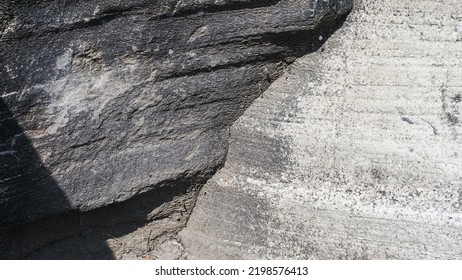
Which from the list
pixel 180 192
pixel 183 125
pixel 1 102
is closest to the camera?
pixel 1 102

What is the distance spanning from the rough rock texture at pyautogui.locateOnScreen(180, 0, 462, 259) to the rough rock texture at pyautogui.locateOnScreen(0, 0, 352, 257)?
4.2 inches

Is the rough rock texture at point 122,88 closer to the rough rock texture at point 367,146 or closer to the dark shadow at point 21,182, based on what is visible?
the dark shadow at point 21,182

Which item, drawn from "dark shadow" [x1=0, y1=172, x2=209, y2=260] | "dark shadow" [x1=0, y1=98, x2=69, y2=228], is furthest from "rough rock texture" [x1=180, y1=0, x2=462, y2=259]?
"dark shadow" [x1=0, y1=98, x2=69, y2=228]

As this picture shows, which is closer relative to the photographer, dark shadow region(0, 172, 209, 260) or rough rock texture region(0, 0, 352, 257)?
rough rock texture region(0, 0, 352, 257)

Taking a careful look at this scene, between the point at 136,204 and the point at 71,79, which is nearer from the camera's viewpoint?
the point at 71,79

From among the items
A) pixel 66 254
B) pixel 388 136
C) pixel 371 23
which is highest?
pixel 371 23

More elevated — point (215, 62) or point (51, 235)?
point (215, 62)

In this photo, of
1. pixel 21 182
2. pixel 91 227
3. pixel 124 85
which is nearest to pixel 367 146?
pixel 124 85

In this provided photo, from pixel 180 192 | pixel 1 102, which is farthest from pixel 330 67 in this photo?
pixel 1 102

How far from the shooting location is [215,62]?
1.72 meters

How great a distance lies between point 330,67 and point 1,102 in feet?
3.06

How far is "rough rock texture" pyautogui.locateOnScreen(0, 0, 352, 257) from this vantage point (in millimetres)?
1565

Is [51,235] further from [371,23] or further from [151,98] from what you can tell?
[371,23]

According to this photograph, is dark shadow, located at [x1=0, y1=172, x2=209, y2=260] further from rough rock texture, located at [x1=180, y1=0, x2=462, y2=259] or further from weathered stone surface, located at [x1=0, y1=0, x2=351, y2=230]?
rough rock texture, located at [x1=180, y1=0, x2=462, y2=259]
